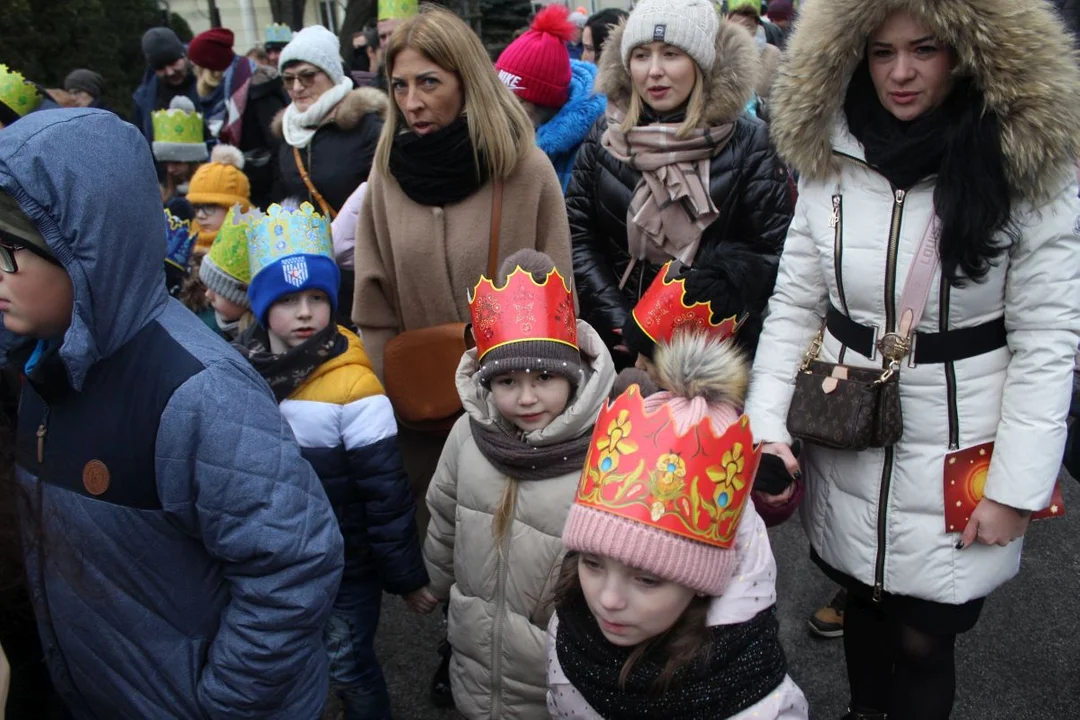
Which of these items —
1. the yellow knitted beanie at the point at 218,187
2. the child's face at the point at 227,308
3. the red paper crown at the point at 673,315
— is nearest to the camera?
the red paper crown at the point at 673,315

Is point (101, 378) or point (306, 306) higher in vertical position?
point (101, 378)

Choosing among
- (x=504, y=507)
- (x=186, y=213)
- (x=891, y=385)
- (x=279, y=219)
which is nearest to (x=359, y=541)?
(x=504, y=507)

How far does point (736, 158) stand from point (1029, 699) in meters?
2.03

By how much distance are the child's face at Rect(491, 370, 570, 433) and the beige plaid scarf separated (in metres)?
0.94

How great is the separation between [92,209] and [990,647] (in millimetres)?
→ 3160

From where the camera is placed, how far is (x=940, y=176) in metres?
2.01

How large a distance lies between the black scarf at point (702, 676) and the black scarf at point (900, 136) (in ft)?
3.52

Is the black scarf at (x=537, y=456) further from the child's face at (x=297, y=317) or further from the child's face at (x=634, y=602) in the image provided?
the child's face at (x=297, y=317)

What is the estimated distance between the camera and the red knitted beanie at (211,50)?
7.09 m

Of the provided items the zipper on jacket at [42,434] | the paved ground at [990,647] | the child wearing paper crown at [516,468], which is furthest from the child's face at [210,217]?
the zipper on jacket at [42,434]

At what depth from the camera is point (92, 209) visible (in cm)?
145

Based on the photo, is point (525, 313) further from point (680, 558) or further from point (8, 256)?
point (8, 256)

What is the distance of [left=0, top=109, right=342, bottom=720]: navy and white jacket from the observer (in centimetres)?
151

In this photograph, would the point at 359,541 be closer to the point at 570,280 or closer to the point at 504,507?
the point at 504,507
